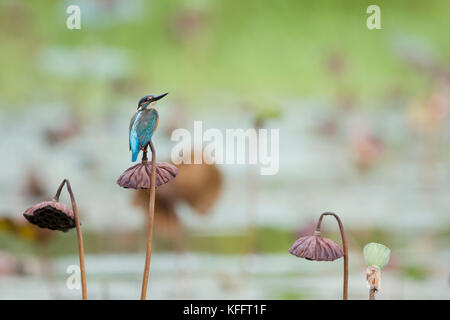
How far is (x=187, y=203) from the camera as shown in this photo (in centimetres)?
173

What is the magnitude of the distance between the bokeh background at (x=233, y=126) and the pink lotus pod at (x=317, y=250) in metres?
0.97

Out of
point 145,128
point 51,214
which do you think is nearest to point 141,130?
point 145,128

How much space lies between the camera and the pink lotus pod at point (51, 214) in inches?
28.1

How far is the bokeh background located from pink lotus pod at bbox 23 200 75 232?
952 mm

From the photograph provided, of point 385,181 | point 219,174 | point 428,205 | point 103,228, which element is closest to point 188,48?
point 219,174

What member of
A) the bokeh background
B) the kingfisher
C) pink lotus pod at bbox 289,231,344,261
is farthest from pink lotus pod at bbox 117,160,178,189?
the bokeh background

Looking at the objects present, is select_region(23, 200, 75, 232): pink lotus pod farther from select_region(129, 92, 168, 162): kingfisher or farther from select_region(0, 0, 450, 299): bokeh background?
select_region(0, 0, 450, 299): bokeh background

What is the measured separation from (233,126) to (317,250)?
1.05 metres

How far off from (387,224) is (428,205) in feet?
0.49

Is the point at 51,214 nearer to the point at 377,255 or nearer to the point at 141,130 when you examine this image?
the point at 141,130

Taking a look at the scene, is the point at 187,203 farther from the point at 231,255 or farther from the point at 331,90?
the point at 331,90
